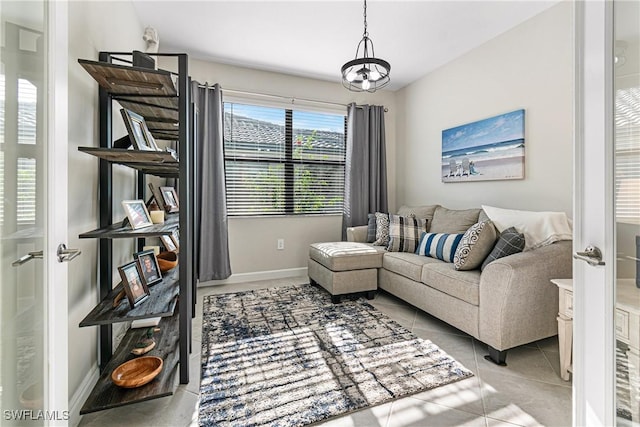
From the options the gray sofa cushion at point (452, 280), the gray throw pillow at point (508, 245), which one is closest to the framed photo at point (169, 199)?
the gray sofa cushion at point (452, 280)

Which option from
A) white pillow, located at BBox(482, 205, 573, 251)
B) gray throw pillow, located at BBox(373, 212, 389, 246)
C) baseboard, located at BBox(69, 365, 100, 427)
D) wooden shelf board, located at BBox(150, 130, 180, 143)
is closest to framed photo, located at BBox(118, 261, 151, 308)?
baseboard, located at BBox(69, 365, 100, 427)

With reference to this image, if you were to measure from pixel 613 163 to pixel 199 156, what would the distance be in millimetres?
3299

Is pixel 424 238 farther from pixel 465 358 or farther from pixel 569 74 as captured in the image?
pixel 569 74

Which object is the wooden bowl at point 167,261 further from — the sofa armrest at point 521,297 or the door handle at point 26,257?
the sofa armrest at point 521,297

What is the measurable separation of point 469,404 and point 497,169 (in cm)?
215

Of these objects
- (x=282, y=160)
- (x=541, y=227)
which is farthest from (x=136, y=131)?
(x=541, y=227)

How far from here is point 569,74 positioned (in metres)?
2.21

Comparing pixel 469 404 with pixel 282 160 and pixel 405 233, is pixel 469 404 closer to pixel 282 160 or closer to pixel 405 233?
pixel 405 233

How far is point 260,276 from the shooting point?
361 cm

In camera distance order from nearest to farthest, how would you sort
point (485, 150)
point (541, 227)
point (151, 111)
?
1. point (151, 111)
2. point (541, 227)
3. point (485, 150)

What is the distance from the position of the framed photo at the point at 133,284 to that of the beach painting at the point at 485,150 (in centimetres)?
305

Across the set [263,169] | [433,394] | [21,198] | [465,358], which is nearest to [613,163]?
[433,394]

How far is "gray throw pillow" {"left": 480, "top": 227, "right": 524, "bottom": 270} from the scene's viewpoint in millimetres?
2018

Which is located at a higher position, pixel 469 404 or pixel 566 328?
pixel 566 328
